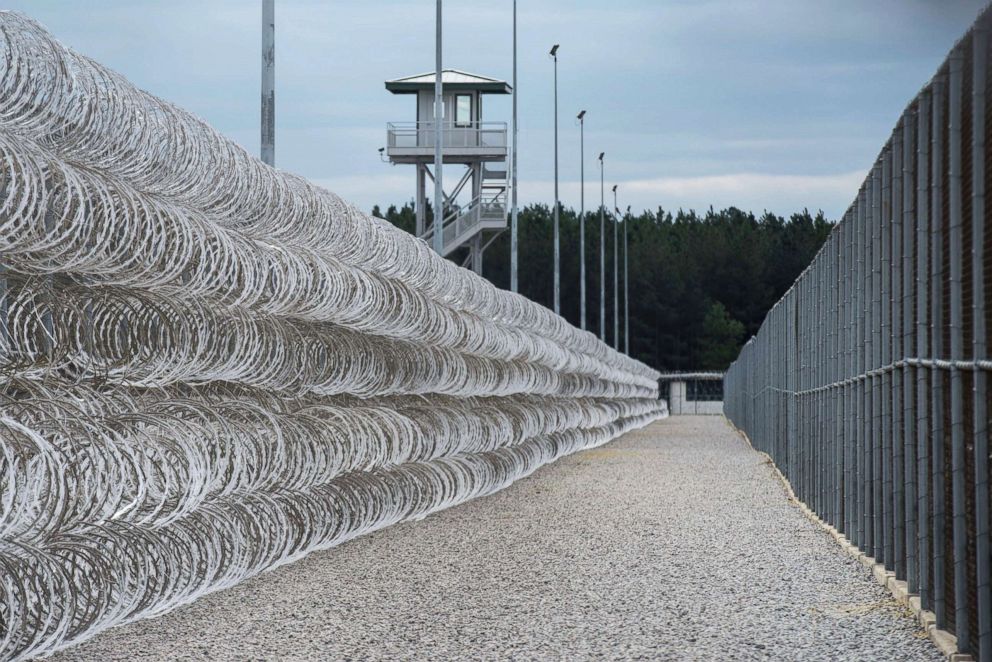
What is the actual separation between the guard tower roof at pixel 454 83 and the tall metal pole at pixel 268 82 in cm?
2930

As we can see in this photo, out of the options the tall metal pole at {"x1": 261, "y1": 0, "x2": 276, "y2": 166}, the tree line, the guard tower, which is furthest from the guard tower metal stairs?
the tree line

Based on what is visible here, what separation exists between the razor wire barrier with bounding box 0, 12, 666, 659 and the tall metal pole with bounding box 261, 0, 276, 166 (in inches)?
191

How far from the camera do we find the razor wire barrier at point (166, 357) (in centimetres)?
648

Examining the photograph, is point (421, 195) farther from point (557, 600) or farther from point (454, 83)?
point (557, 600)

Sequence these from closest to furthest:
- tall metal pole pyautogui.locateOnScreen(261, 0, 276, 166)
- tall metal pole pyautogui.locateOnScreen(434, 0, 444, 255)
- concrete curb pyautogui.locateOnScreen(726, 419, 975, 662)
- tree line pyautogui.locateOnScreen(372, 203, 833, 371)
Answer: concrete curb pyautogui.locateOnScreen(726, 419, 975, 662) → tall metal pole pyautogui.locateOnScreen(261, 0, 276, 166) → tall metal pole pyautogui.locateOnScreen(434, 0, 444, 255) → tree line pyautogui.locateOnScreen(372, 203, 833, 371)

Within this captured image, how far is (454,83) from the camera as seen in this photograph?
157ft

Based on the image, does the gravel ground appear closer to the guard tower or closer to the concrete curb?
the concrete curb

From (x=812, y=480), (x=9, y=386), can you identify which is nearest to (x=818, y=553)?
(x=812, y=480)

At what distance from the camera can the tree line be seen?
10098 cm

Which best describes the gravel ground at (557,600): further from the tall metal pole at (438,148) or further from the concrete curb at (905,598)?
the tall metal pole at (438,148)

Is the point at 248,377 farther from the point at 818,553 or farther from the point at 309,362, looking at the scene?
the point at 818,553

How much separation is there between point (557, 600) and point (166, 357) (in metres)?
2.59

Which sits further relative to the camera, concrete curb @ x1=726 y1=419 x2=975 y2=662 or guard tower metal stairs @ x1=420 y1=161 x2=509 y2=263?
guard tower metal stairs @ x1=420 y1=161 x2=509 y2=263

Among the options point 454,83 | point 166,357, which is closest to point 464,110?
point 454,83
